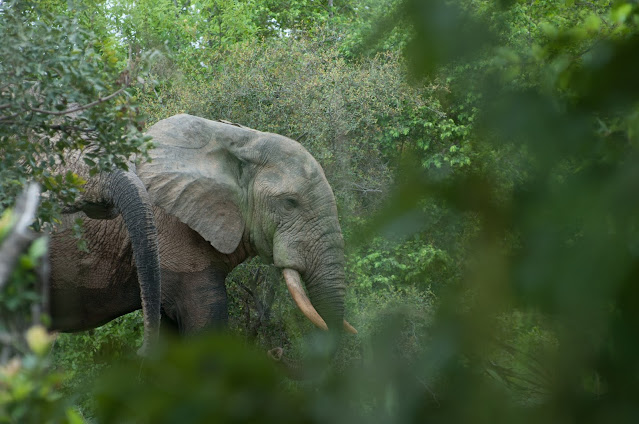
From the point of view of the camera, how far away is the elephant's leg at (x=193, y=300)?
5.48 metres

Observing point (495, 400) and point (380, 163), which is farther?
point (380, 163)

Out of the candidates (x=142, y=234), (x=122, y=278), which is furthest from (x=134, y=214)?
(x=122, y=278)

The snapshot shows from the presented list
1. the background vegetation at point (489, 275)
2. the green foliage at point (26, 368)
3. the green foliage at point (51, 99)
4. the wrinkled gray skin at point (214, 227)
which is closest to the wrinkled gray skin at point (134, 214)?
the wrinkled gray skin at point (214, 227)

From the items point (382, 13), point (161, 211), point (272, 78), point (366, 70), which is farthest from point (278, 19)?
point (382, 13)

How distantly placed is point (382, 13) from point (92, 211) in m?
4.41

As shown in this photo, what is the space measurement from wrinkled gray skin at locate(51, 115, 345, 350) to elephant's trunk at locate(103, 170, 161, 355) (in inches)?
31.2

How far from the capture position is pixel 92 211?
4902 millimetres

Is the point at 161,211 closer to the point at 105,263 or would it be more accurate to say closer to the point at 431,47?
the point at 105,263

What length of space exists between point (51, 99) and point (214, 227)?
8.95ft

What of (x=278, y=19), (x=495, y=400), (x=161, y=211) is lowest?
(x=495, y=400)

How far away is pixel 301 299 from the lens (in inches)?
214

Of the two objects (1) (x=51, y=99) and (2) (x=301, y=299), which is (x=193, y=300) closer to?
(2) (x=301, y=299)

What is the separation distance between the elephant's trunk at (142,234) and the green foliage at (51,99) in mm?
1333

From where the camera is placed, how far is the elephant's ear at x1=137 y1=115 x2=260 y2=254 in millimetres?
5590
